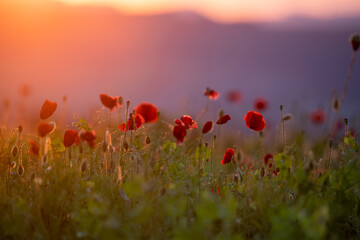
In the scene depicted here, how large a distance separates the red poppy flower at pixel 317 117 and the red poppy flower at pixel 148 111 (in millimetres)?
3189

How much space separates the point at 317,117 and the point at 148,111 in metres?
3.36

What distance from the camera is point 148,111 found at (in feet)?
9.63

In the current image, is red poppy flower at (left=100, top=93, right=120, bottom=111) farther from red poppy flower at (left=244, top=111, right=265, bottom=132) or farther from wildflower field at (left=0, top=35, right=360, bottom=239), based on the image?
red poppy flower at (left=244, top=111, right=265, bottom=132)

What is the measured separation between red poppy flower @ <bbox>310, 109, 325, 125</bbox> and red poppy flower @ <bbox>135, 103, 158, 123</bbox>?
3189 mm

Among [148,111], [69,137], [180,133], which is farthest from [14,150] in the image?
[180,133]

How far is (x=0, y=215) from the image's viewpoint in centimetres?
240

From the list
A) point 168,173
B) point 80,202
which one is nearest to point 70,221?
point 80,202

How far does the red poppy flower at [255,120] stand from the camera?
3053 mm

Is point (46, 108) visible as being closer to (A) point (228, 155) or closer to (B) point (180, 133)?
(B) point (180, 133)

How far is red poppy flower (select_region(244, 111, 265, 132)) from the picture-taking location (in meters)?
3.05

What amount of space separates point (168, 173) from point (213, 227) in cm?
78

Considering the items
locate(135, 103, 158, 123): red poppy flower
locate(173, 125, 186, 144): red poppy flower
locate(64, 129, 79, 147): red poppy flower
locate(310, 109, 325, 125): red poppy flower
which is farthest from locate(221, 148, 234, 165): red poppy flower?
locate(310, 109, 325, 125): red poppy flower

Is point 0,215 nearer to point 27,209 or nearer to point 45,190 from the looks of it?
point 27,209

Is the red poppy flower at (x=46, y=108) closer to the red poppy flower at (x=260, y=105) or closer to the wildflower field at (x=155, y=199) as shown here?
the wildflower field at (x=155, y=199)
